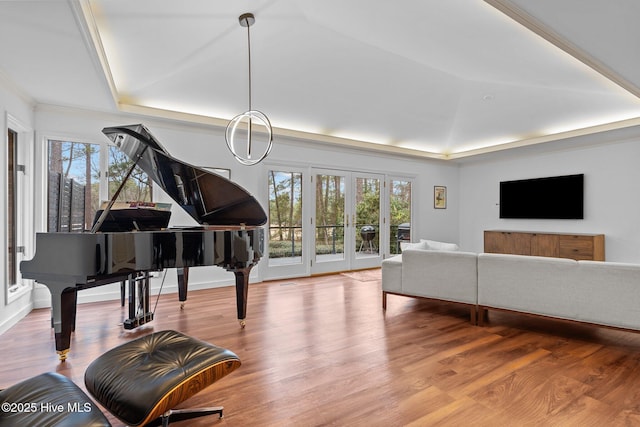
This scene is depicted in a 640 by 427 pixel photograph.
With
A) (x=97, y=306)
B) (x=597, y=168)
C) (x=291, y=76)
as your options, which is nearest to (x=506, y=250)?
(x=597, y=168)

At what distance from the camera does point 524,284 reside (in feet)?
9.88

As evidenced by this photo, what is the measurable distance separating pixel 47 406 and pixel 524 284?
11.2ft

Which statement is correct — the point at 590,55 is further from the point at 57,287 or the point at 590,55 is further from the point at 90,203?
the point at 90,203

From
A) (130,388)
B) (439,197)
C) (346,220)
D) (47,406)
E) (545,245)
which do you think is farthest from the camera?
(439,197)

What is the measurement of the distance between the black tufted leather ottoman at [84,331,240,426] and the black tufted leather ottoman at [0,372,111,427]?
0.14 meters

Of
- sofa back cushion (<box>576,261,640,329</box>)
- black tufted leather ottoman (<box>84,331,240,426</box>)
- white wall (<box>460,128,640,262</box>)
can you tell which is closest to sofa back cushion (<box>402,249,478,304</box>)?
sofa back cushion (<box>576,261,640,329</box>)

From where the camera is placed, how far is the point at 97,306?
391cm

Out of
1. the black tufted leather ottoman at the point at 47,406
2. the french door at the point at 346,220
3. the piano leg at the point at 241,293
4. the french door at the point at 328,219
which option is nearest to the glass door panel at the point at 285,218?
the french door at the point at 328,219

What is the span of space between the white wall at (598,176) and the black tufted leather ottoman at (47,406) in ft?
22.8

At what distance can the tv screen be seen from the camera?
598 cm

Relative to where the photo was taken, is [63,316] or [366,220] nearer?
[63,316]

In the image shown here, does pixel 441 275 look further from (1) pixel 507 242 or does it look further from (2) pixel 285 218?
(1) pixel 507 242

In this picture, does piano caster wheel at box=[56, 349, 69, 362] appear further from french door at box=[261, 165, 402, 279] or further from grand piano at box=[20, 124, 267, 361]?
french door at box=[261, 165, 402, 279]

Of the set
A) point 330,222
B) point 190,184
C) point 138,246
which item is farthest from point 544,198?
point 138,246
